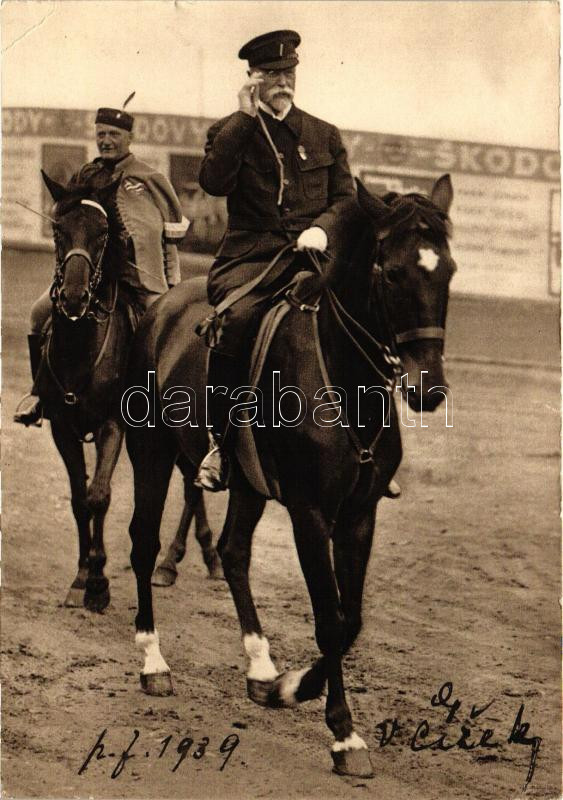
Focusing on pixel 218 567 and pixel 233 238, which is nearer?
pixel 233 238

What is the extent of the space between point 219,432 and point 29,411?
2.14 meters

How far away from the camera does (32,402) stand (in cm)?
898

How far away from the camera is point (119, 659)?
8.09 metres

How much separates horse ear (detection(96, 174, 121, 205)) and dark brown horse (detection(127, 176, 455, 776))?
2.19 meters

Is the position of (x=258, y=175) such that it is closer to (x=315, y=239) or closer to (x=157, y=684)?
(x=315, y=239)

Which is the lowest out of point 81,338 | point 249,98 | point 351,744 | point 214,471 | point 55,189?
point 351,744

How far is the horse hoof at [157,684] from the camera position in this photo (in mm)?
7805

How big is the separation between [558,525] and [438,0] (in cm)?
351

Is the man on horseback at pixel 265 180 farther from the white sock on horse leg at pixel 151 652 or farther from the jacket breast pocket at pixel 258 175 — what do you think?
the white sock on horse leg at pixel 151 652

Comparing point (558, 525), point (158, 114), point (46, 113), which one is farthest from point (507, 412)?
point (46, 113)

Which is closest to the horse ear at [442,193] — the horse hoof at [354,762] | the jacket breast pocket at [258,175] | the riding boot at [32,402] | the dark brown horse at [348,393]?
the dark brown horse at [348,393]

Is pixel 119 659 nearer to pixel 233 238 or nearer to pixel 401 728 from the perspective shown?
pixel 401 728

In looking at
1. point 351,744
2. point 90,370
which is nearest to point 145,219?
point 90,370
